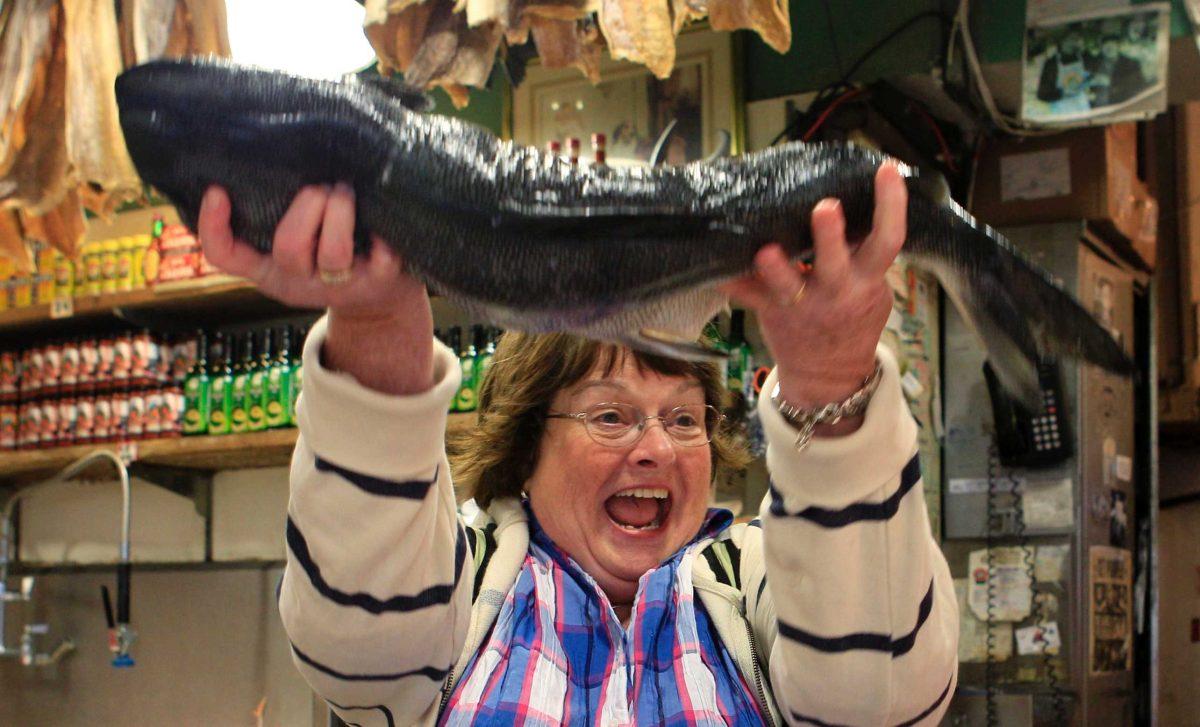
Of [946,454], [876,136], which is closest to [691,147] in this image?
[876,136]

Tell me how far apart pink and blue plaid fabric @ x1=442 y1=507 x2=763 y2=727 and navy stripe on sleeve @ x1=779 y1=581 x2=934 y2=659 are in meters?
0.19

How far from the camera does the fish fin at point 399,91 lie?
804 millimetres

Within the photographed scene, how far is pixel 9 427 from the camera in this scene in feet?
12.1

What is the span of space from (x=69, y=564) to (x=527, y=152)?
150 inches

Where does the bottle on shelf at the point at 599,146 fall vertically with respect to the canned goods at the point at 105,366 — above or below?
above

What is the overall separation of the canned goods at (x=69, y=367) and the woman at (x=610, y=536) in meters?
2.55

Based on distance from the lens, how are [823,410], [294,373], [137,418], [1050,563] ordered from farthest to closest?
[137,418] < [294,373] < [1050,563] < [823,410]

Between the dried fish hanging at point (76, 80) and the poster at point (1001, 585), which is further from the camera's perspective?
the poster at point (1001, 585)

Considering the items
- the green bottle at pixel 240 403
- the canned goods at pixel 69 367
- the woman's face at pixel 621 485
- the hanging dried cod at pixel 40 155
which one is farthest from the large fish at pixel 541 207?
the canned goods at pixel 69 367

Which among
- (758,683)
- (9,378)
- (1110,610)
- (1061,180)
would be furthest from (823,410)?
(9,378)

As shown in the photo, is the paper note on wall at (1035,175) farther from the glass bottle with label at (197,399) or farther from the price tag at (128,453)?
the price tag at (128,453)

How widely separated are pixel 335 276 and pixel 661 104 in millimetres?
2315

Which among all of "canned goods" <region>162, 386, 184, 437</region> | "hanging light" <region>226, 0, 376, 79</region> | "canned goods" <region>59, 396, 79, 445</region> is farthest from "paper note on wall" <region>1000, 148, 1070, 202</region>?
"canned goods" <region>59, 396, 79, 445</region>

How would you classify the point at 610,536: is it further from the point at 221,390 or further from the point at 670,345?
the point at 221,390
